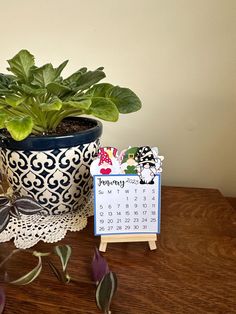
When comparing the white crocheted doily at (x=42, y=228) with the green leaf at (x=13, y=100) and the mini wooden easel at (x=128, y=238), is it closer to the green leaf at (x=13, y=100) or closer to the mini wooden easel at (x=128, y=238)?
the mini wooden easel at (x=128, y=238)

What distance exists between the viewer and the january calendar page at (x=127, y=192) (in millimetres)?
464

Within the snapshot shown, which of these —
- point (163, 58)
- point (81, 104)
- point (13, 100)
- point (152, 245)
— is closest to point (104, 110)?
point (81, 104)

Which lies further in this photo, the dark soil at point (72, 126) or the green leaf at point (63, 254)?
the dark soil at point (72, 126)

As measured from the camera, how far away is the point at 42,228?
55 centimetres

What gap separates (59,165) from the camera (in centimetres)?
52

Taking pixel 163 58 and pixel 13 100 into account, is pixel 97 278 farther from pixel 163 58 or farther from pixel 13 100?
pixel 163 58

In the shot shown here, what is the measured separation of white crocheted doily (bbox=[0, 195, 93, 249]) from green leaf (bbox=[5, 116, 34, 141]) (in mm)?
207

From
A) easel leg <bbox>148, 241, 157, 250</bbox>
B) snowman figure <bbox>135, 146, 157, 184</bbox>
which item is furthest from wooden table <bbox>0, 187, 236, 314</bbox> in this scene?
snowman figure <bbox>135, 146, 157, 184</bbox>

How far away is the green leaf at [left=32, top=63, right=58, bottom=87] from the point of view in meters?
0.50

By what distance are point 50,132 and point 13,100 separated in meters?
0.10

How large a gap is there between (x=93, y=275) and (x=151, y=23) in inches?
25.5

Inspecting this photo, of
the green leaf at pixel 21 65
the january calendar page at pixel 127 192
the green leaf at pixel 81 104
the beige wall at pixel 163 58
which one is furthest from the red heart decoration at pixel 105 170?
the beige wall at pixel 163 58

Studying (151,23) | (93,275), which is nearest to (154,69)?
(151,23)

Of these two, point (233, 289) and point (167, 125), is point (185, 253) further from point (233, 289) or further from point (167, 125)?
point (167, 125)
